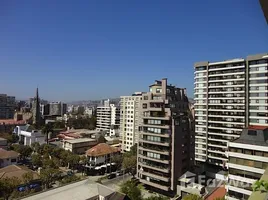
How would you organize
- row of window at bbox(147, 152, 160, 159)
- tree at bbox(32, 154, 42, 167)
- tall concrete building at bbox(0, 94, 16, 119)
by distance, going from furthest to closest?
tall concrete building at bbox(0, 94, 16, 119)
tree at bbox(32, 154, 42, 167)
row of window at bbox(147, 152, 160, 159)

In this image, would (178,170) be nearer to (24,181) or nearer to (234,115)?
(234,115)

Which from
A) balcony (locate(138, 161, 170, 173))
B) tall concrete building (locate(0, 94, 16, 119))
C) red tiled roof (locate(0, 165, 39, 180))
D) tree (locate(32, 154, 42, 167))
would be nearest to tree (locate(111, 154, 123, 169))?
balcony (locate(138, 161, 170, 173))

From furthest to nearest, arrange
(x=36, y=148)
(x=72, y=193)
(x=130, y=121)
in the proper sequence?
(x=130, y=121) < (x=36, y=148) < (x=72, y=193)

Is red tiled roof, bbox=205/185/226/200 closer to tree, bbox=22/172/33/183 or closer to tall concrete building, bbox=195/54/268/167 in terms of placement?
tall concrete building, bbox=195/54/268/167

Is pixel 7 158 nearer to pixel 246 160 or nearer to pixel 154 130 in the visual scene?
pixel 154 130

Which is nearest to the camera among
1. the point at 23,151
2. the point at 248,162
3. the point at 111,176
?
the point at 248,162

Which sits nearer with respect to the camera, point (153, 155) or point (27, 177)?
point (27, 177)

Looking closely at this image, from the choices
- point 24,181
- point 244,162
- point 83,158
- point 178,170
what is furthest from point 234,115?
point 24,181

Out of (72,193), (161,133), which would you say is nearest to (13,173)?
(72,193)
